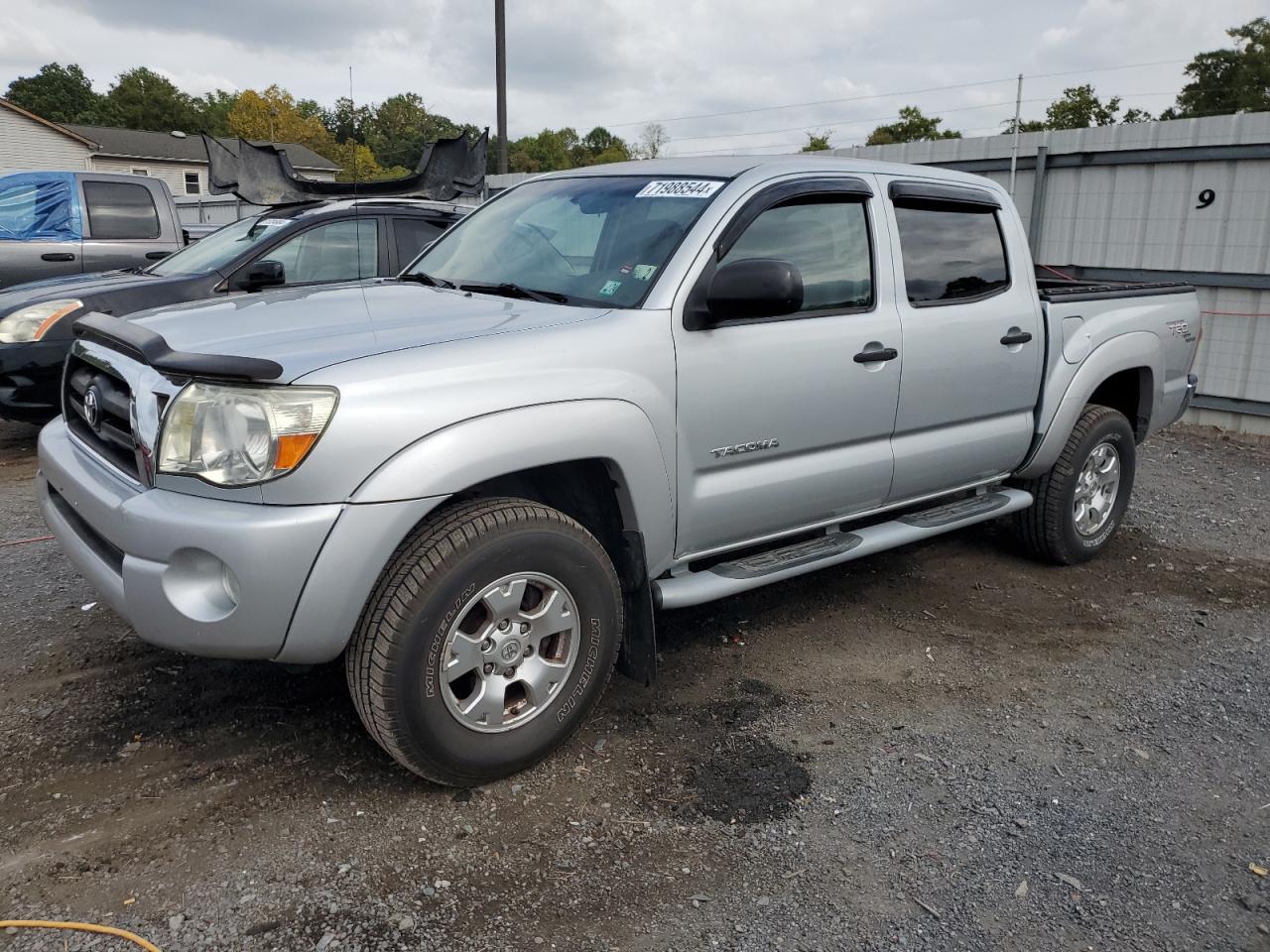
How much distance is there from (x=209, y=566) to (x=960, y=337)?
3062 millimetres

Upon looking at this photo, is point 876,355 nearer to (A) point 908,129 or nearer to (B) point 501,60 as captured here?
(B) point 501,60

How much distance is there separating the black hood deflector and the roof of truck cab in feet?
13.2

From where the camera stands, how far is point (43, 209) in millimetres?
9000

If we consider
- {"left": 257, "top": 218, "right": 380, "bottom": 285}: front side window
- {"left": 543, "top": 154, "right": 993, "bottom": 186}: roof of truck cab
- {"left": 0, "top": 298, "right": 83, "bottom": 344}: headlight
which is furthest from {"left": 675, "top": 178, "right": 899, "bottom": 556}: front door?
{"left": 0, "top": 298, "right": 83, "bottom": 344}: headlight

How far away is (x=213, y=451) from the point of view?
2.57 m

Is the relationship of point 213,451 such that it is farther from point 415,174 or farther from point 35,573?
point 415,174

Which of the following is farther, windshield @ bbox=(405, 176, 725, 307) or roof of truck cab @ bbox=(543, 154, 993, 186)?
roof of truck cab @ bbox=(543, 154, 993, 186)

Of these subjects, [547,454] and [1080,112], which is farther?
[1080,112]

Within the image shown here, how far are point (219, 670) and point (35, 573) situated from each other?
1.66 m

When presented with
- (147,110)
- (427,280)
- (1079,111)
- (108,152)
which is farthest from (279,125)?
(427,280)

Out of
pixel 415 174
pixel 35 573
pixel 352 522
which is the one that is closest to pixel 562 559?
pixel 352 522

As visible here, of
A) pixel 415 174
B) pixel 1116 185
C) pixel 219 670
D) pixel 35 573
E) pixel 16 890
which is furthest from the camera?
pixel 1116 185

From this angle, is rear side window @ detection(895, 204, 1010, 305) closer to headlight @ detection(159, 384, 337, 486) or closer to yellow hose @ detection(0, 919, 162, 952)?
headlight @ detection(159, 384, 337, 486)

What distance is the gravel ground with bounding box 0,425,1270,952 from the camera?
96.3 inches
